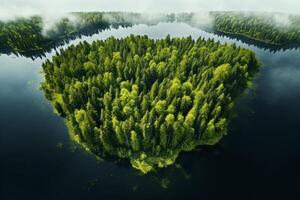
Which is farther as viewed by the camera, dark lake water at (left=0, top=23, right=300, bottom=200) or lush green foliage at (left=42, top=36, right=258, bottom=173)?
lush green foliage at (left=42, top=36, right=258, bottom=173)

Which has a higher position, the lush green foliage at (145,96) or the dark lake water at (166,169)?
the lush green foliage at (145,96)

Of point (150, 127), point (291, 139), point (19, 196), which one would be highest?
point (150, 127)

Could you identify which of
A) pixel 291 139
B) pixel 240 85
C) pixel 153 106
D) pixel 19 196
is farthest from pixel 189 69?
pixel 19 196

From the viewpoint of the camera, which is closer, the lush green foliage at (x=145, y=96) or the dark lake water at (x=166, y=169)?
the dark lake water at (x=166, y=169)

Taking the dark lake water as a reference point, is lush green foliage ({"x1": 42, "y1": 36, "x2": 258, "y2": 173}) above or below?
above

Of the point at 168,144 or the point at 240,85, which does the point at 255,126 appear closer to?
the point at 240,85
